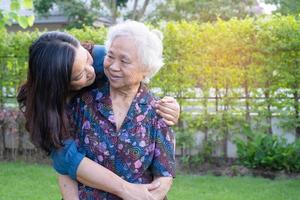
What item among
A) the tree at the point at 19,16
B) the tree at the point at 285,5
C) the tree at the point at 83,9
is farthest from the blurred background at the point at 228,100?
the tree at the point at 83,9

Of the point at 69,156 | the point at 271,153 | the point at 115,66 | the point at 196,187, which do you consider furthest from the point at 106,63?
the point at 271,153

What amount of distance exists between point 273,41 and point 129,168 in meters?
5.72

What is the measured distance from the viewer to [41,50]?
87.7 inches

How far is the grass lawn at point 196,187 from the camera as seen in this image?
20.3 feet

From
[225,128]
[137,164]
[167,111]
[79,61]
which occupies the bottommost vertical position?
[225,128]

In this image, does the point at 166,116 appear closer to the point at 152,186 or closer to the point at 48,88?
the point at 152,186

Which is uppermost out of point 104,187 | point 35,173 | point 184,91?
point 104,187

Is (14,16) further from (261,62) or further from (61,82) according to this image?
(61,82)

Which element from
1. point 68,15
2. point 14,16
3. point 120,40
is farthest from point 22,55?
point 68,15

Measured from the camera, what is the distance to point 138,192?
2.35 metres

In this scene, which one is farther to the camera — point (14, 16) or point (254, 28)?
point (254, 28)

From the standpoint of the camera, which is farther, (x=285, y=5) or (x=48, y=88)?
(x=285, y=5)

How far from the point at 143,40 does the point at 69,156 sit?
596 mm

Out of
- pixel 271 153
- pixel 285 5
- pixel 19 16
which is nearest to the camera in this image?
pixel 19 16
